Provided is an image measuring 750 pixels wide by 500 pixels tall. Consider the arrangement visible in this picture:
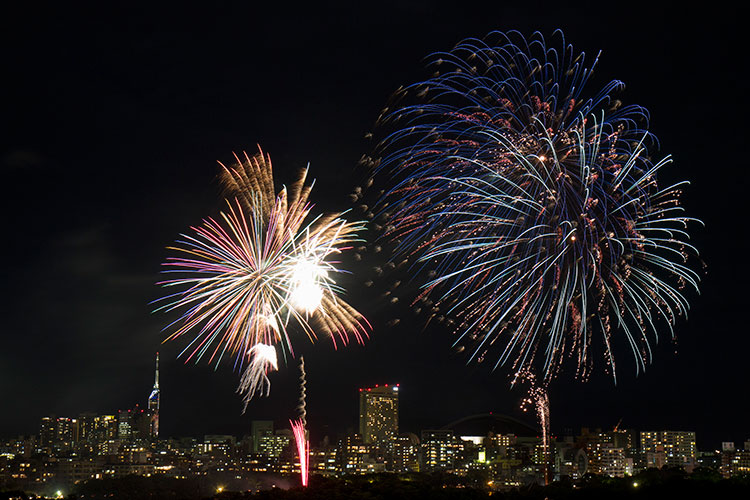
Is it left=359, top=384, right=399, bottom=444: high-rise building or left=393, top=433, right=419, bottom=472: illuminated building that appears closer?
left=393, top=433, right=419, bottom=472: illuminated building

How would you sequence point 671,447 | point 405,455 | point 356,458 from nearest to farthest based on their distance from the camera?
point 356,458
point 405,455
point 671,447

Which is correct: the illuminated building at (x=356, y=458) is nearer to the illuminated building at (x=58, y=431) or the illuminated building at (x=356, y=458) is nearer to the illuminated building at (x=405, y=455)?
the illuminated building at (x=405, y=455)

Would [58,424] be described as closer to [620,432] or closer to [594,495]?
Result: [620,432]

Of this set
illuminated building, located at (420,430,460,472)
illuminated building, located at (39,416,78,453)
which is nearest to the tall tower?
illuminated building, located at (39,416,78,453)

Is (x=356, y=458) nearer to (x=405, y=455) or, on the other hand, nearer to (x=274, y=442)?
(x=405, y=455)

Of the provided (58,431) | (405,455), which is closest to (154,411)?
(58,431)

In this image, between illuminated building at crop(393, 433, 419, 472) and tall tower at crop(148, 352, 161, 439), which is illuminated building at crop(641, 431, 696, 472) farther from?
tall tower at crop(148, 352, 161, 439)

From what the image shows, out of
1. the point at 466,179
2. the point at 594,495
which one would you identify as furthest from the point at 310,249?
the point at 594,495

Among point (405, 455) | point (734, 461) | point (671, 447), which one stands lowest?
point (671, 447)

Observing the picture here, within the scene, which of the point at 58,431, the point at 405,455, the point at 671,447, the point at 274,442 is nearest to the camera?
the point at 405,455

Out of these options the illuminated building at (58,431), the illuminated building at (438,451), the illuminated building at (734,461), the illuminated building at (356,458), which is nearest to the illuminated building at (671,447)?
the illuminated building at (734,461)
